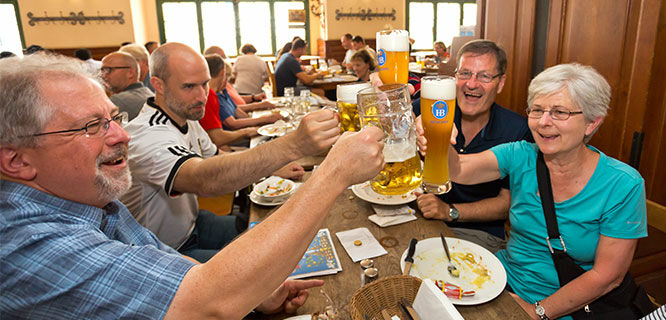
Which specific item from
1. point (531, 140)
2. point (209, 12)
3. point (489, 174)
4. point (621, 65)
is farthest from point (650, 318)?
point (209, 12)

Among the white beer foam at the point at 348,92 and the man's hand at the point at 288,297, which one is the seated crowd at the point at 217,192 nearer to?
the man's hand at the point at 288,297

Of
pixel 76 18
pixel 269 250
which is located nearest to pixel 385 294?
pixel 269 250

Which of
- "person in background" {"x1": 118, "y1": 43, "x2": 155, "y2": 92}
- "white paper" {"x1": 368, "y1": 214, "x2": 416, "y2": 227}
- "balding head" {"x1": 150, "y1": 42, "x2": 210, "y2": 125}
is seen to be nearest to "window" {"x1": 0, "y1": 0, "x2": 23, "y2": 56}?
"person in background" {"x1": 118, "y1": 43, "x2": 155, "y2": 92}

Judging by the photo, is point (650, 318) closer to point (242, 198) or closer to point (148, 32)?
point (242, 198)

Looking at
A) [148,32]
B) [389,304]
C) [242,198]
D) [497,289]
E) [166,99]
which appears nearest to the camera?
[389,304]

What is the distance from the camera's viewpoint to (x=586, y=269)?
163cm

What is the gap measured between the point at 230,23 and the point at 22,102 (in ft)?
44.2

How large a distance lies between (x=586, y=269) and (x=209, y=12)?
1365 centimetres

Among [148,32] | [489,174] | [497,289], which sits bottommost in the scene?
[497,289]

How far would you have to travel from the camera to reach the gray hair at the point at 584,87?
154cm

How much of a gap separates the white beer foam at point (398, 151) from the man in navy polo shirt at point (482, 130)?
3.79 feet

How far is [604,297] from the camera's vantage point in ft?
5.11

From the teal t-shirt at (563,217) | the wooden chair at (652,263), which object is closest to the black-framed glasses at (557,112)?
the teal t-shirt at (563,217)

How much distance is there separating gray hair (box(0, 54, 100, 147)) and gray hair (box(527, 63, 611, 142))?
176 centimetres
